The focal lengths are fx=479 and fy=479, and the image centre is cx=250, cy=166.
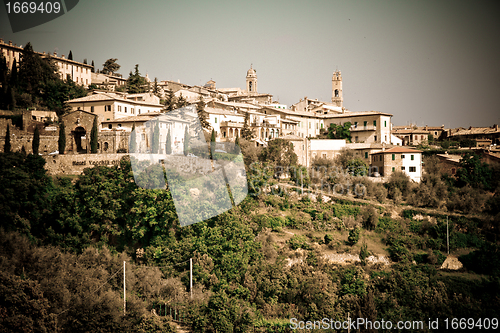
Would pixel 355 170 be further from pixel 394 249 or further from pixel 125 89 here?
pixel 125 89

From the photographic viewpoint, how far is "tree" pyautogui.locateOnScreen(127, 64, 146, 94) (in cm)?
4834

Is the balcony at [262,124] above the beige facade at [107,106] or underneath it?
underneath

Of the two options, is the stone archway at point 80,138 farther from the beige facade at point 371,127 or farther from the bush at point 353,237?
the beige facade at point 371,127

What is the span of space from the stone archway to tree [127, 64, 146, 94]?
58.6ft

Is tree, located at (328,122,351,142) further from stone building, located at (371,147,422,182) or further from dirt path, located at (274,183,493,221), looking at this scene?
dirt path, located at (274,183,493,221)

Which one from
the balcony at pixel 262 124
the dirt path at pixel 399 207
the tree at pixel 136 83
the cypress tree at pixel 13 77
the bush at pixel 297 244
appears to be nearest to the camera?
the bush at pixel 297 244

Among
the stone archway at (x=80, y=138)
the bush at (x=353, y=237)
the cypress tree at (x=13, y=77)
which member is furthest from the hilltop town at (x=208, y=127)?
the bush at (x=353, y=237)

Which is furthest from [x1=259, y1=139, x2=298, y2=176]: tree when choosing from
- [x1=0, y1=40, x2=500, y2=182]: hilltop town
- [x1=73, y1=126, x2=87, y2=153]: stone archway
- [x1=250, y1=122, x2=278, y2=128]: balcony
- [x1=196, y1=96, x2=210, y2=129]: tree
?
[x1=73, y1=126, x2=87, y2=153]: stone archway

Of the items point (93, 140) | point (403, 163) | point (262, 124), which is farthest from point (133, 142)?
point (403, 163)

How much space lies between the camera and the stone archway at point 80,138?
100ft

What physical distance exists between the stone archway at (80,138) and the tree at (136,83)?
17863 millimetres

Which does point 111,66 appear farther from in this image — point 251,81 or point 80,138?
point 80,138

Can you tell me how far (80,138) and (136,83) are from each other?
20658 mm

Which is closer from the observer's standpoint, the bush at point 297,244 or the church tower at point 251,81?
the bush at point 297,244
